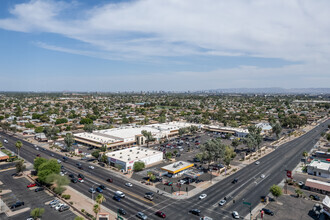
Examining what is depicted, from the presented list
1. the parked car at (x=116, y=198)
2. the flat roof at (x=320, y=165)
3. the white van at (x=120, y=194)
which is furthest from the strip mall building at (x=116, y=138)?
the flat roof at (x=320, y=165)

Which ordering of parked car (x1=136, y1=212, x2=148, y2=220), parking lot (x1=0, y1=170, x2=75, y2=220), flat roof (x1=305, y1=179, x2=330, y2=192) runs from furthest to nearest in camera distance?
flat roof (x1=305, y1=179, x2=330, y2=192) < parking lot (x1=0, y1=170, x2=75, y2=220) < parked car (x1=136, y1=212, x2=148, y2=220)

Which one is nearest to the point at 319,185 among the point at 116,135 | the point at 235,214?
the point at 235,214

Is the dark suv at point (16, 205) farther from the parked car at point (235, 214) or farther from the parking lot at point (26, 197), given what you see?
the parked car at point (235, 214)

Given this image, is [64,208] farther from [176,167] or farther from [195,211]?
[176,167]

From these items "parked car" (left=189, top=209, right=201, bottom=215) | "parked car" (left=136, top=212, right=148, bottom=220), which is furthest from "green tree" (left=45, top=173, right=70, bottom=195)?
"parked car" (left=189, top=209, right=201, bottom=215)

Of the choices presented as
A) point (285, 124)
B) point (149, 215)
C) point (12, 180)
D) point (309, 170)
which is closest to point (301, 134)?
point (285, 124)

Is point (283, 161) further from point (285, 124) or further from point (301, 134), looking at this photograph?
point (285, 124)

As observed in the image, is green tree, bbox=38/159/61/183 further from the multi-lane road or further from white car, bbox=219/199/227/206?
white car, bbox=219/199/227/206
